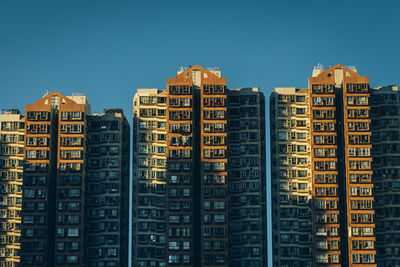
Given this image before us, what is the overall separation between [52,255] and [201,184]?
39422 millimetres

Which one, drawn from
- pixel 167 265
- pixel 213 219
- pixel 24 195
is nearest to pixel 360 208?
pixel 213 219

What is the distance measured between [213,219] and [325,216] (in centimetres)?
2662

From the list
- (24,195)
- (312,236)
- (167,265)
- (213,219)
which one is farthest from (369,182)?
(24,195)

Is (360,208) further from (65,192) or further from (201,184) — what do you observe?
(65,192)

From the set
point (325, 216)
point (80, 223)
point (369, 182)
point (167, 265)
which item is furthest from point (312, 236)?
point (80, 223)

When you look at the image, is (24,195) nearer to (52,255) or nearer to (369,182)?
(52,255)

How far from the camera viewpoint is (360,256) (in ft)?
638

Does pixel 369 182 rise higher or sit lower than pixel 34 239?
higher

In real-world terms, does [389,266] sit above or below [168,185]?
below

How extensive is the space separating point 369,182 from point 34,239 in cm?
8055

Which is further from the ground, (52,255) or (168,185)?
(168,185)

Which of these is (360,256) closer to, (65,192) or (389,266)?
(389,266)

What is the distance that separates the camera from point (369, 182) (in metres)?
199

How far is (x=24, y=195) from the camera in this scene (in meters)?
200
